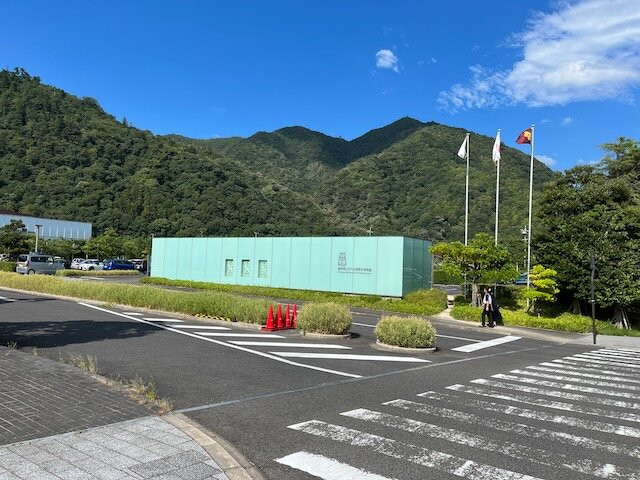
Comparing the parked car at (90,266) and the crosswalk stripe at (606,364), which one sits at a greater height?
the parked car at (90,266)

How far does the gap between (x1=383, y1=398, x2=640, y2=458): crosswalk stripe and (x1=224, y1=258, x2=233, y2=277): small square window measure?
101 ft

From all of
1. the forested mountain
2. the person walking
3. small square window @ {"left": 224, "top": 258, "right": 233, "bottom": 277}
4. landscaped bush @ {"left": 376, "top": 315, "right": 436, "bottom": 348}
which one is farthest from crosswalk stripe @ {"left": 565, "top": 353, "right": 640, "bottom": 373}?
the forested mountain

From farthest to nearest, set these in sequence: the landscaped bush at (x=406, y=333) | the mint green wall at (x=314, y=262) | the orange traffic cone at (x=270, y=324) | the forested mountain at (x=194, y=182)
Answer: the forested mountain at (x=194, y=182), the mint green wall at (x=314, y=262), the orange traffic cone at (x=270, y=324), the landscaped bush at (x=406, y=333)

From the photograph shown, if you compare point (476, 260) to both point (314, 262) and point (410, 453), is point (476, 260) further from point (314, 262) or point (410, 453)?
point (410, 453)

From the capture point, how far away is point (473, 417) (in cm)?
693

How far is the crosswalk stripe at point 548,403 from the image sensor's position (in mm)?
7441

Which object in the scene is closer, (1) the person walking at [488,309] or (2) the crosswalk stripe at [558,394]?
(2) the crosswalk stripe at [558,394]

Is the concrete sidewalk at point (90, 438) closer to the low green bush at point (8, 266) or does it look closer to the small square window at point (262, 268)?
the small square window at point (262, 268)

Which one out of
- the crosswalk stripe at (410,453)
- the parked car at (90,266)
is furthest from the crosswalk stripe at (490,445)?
the parked car at (90,266)

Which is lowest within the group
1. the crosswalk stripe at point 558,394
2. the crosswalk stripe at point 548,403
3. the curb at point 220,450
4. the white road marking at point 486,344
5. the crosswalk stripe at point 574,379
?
the white road marking at point 486,344

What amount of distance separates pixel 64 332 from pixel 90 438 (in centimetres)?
950

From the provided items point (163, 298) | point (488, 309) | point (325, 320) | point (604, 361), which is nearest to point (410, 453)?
point (325, 320)

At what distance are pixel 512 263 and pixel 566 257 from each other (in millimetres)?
2602

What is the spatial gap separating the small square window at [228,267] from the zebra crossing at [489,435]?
2975cm
